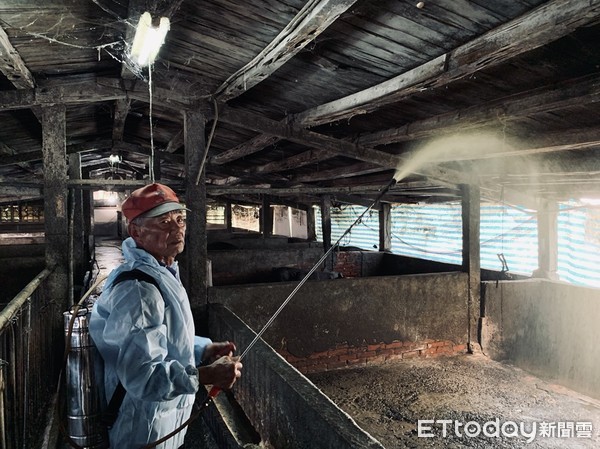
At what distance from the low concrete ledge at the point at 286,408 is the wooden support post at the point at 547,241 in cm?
700

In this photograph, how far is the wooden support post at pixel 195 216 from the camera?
500cm

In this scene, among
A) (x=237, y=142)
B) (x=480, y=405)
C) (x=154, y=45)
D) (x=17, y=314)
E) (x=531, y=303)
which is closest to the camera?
(x=17, y=314)

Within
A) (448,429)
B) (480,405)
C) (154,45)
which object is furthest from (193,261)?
(480,405)

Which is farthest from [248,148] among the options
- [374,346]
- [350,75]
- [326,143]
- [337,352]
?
[374,346]

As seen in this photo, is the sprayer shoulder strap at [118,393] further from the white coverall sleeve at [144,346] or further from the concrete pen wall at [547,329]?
the concrete pen wall at [547,329]

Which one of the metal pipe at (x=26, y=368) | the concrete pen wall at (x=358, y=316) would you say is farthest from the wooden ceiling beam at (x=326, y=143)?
the metal pipe at (x=26, y=368)

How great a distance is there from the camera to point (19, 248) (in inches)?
347

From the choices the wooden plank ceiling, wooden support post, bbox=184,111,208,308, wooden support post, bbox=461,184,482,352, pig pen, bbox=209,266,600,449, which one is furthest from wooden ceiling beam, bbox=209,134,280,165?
wooden support post, bbox=461,184,482,352

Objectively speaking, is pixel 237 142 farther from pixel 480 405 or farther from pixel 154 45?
pixel 480 405

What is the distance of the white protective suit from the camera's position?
170 centimetres

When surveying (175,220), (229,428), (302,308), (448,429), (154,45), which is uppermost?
(154,45)

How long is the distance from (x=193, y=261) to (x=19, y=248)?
5.96 meters

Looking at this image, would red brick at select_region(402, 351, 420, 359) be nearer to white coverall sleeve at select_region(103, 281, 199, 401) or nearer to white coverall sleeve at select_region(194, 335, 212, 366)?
white coverall sleeve at select_region(194, 335, 212, 366)

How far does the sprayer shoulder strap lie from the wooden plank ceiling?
194 centimetres
